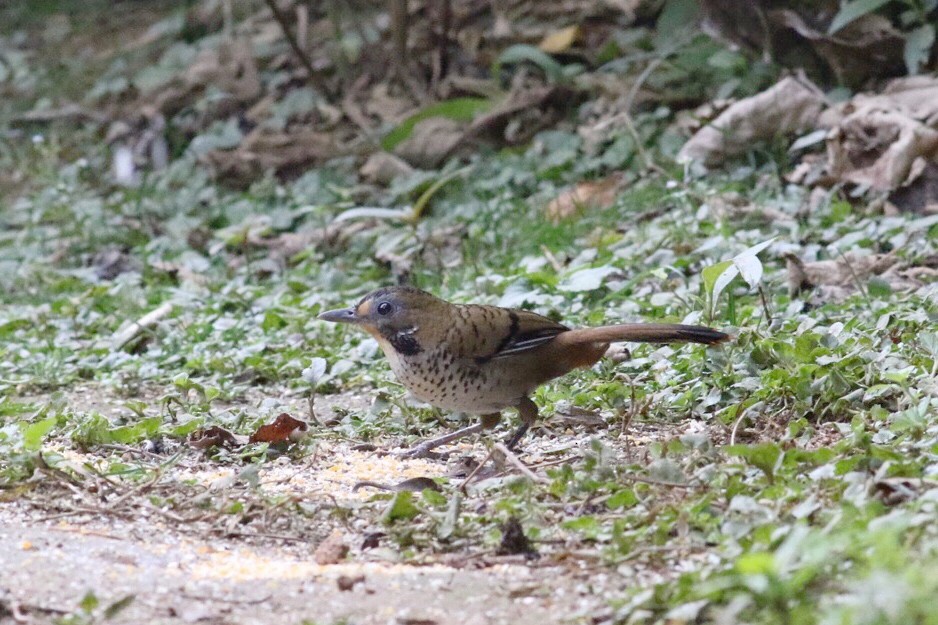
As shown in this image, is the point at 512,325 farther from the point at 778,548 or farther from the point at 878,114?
the point at 878,114

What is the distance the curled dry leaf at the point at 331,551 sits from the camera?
3346 millimetres

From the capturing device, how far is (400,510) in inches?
140

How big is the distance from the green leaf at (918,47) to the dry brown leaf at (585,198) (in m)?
1.71

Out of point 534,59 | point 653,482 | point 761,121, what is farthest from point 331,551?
point 534,59

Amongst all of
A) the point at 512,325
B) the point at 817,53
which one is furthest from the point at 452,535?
the point at 817,53

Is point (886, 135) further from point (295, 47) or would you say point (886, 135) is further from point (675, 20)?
point (295, 47)

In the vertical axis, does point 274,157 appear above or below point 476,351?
below

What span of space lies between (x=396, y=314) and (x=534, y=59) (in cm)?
468

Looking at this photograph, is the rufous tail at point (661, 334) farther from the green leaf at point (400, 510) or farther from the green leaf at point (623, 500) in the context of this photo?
the green leaf at point (400, 510)

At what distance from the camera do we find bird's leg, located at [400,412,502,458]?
4.50m

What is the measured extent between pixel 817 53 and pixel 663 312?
10.3 ft

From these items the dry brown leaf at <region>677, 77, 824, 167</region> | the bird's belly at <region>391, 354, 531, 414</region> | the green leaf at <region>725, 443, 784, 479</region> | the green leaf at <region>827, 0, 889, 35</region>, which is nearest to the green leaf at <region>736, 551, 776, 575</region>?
the green leaf at <region>725, 443, 784, 479</region>

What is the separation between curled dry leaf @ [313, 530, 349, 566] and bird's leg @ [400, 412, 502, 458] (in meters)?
1.01

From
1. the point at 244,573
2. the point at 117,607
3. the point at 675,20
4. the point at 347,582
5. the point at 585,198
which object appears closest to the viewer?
the point at 117,607
